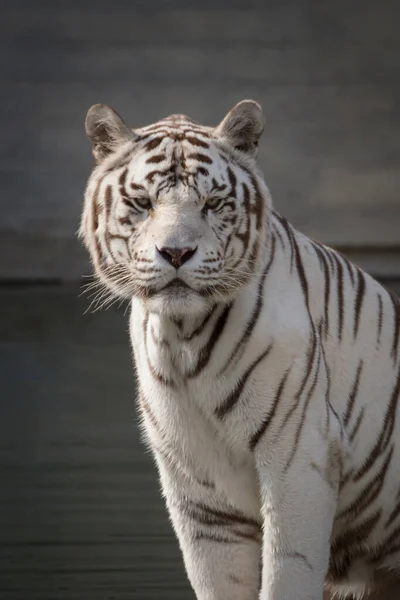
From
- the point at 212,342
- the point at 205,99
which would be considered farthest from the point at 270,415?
the point at 205,99

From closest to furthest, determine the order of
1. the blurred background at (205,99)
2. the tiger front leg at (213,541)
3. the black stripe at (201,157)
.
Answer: the black stripe at (201,157) < the tiger front leg at (213,541) < the blurred background at (205,99)

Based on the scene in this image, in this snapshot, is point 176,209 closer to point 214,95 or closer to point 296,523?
point 296,523

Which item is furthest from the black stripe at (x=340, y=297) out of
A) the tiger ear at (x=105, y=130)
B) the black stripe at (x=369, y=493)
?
the tiger ear at (x=105, y=130)

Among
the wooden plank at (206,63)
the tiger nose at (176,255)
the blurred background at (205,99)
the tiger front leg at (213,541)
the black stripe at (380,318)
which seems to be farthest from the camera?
the wooden plank at (206,63)

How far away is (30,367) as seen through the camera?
716 cm

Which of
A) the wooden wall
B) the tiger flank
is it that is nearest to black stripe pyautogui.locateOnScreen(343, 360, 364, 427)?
the tiger flank

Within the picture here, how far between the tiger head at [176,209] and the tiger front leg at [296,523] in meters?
0.35

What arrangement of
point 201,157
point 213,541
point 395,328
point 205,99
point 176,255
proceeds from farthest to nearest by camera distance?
point 205,99 → point 395,328 → point 213,541 → point 201,157 → point 176,255

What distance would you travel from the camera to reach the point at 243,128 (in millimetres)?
2309

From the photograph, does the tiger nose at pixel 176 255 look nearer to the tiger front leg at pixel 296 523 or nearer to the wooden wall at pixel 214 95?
the tiger front leg at pixel 296 523

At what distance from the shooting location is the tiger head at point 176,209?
214 cm

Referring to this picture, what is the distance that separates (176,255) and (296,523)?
0.57m

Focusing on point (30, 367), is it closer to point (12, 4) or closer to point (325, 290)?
point (325, 290)

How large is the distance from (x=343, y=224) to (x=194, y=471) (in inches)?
355
